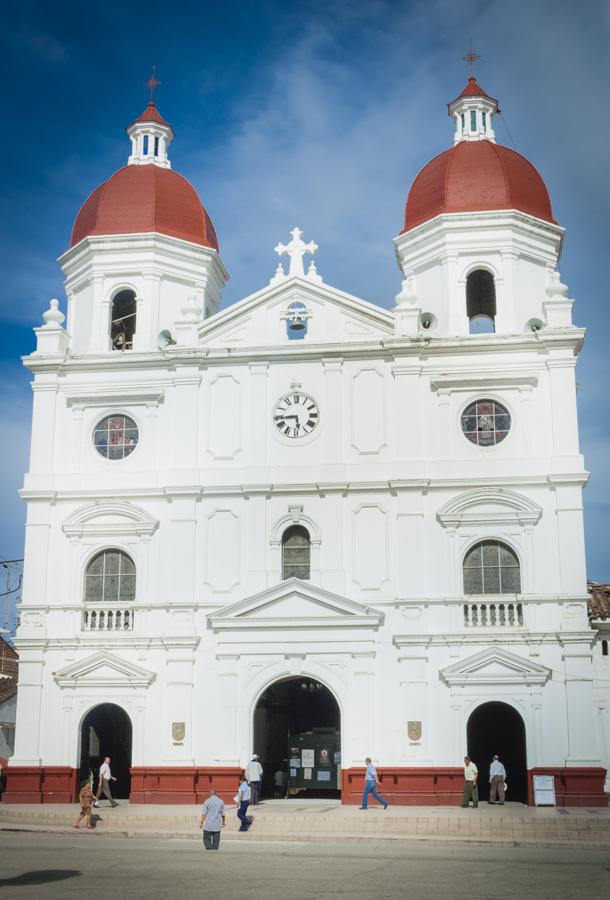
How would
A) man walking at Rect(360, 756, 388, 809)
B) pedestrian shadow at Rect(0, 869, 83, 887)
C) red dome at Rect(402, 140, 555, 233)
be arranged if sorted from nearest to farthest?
pedestrian shadow at Rect(0, 869, 83, 887) → man walking at Rect(360, 756, 388, 809) → red dome at Rect(402, 140, 555, 233)

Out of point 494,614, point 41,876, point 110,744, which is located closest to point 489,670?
point 494,614

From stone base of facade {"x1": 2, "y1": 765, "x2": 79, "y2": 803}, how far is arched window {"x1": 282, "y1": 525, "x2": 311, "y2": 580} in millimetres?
7760

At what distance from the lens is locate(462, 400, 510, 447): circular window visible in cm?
3074

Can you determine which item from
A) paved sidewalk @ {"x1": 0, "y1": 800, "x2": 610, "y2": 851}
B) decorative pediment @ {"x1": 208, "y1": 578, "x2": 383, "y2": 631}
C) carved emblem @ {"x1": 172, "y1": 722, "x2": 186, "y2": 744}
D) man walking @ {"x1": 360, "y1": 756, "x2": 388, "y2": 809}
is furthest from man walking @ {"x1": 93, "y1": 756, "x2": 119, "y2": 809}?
man walking @ {"x1": 360, "y1": 756, "x2": 388, "y2": 809}

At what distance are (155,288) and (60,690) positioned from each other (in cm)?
1193

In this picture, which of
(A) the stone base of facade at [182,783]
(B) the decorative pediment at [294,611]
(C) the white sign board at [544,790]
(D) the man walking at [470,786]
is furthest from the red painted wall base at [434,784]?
(B) the decorative pediment at [294,611]

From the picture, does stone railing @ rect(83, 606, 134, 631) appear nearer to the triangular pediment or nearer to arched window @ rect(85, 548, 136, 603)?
arched window @ rect(85, 548, 136, 603)

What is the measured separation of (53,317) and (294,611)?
37.5ft

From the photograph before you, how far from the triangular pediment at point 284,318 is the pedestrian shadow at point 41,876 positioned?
17.0 metres

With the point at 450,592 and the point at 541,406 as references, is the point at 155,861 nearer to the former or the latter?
the point at 450,592

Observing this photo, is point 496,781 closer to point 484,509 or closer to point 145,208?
point 484,509

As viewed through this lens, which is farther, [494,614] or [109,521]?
[109,521]

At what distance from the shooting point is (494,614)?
29641mm

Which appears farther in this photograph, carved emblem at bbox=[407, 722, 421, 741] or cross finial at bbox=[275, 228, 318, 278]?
cross finial at bbox=[275, 228, 318, 278]
